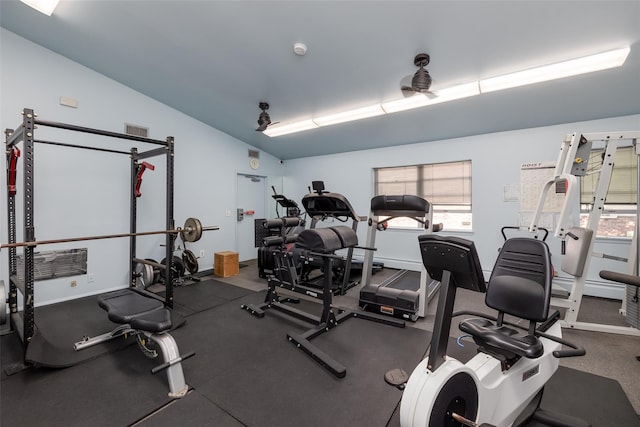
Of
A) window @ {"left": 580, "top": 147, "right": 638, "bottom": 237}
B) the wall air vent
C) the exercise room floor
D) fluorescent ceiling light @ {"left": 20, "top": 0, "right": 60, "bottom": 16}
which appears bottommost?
the exercise room floor

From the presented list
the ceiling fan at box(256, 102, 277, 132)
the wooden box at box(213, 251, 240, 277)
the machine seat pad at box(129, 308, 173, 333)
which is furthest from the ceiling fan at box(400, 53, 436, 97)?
the wooden box at box(213, 251, 240, 277)

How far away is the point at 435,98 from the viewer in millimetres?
3729

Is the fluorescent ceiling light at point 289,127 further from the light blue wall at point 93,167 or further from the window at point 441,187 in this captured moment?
the window at point 441,187

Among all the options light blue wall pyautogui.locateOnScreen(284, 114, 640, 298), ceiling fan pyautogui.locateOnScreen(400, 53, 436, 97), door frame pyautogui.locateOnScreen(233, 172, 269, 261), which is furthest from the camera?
door frame pyautogui.locateOnScreen(233, 172, 269, 261)

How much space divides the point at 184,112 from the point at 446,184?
17.4ft

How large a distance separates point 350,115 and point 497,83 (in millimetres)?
2070

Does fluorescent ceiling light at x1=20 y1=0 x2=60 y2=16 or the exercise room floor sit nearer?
the exercise room floor

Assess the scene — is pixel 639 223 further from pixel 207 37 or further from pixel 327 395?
pixel 207 37

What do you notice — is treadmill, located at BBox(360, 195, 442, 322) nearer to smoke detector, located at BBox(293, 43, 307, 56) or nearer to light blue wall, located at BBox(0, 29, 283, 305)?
smoke detector, located at BBox(293, 43, 307, 56)

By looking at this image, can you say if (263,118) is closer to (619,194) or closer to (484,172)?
(484,172)

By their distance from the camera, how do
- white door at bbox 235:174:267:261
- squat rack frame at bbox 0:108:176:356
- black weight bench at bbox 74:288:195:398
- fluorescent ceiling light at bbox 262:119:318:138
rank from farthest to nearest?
white door at bbox 235:174:267:261 → fluorescent ceiling light at bbox 262:119:318:138 → squat rack frame at bbox 0:108:176:356 → black weight bench at bbox 74:288:195:398

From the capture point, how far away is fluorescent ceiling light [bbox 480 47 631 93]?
2.75 m

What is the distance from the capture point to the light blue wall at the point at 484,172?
4.06 meters

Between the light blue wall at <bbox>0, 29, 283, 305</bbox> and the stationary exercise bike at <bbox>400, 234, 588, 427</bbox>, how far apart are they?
192 inches
